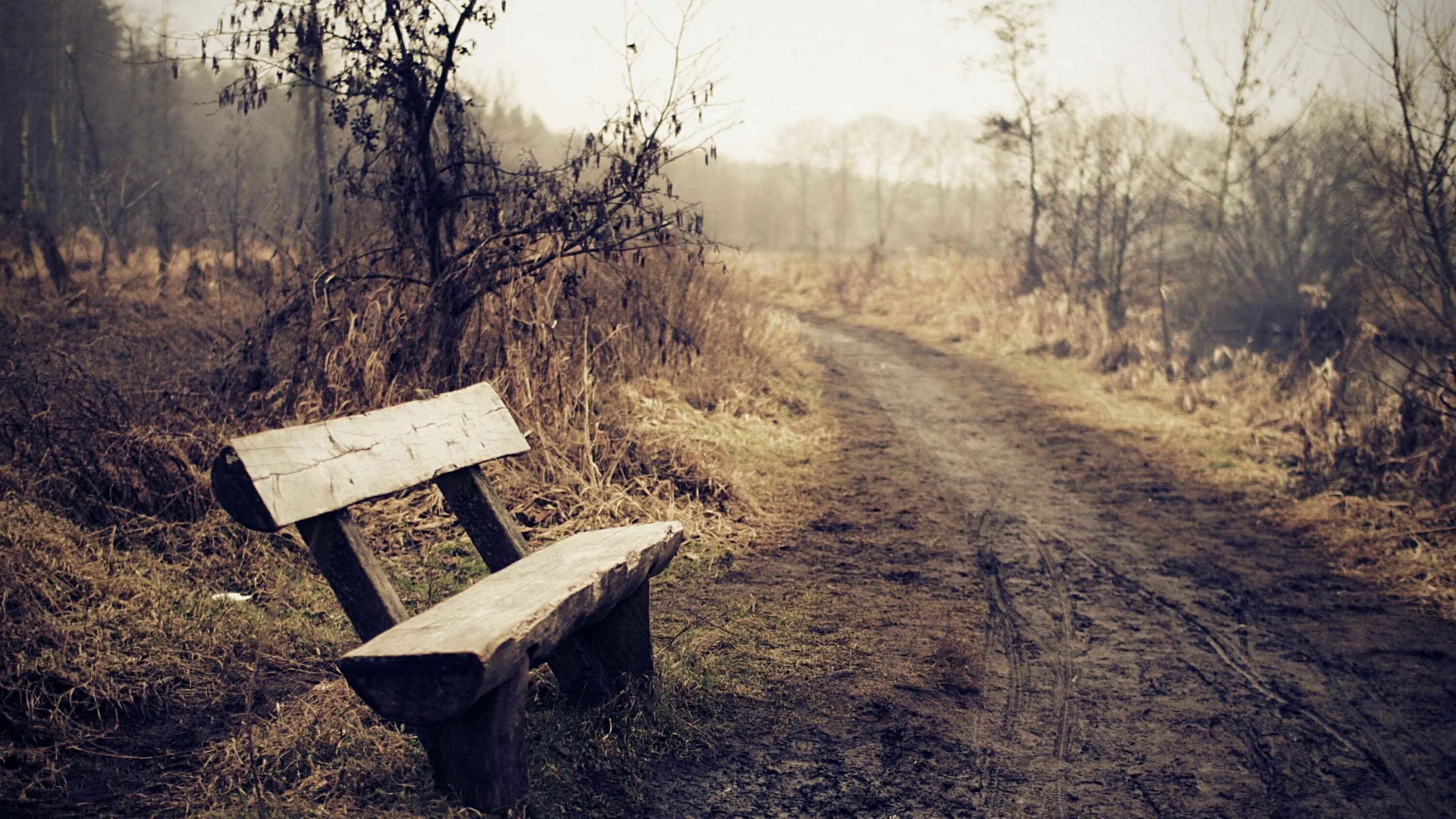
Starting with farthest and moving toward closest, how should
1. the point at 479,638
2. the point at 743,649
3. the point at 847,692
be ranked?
the point at 743,649, the point at 847,692, the point at 479,638

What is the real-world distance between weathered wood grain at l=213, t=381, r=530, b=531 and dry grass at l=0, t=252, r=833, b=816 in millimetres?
636

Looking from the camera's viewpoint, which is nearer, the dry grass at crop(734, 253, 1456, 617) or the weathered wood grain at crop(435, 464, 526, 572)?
the weathered wood grain at crop(435, 464, 526, 572)

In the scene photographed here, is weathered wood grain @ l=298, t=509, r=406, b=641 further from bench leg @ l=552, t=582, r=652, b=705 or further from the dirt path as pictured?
the dirt path

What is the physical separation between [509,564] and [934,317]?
13159 millimetres

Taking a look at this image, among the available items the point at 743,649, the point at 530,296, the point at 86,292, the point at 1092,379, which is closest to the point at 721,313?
the point at 530,296

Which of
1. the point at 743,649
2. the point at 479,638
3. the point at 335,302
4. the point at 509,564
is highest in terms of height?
the point at 335,302

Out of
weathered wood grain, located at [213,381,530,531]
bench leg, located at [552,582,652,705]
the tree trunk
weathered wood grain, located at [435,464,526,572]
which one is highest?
the tree trunk

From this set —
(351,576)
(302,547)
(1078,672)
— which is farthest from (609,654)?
(302,547)

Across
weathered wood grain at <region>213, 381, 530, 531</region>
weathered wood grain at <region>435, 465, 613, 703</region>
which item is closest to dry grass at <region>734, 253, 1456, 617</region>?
weathered wood grain at <region>435, 465, 613, 703</region>

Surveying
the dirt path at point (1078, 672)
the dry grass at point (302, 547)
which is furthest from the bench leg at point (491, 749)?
the dirt path at point (1078, 672)

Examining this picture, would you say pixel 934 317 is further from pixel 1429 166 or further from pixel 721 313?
pixel 1429 166

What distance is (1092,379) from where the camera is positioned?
34.5ft

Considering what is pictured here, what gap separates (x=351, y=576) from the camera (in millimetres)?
2398

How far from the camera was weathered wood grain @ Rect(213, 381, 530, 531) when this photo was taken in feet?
7.12
